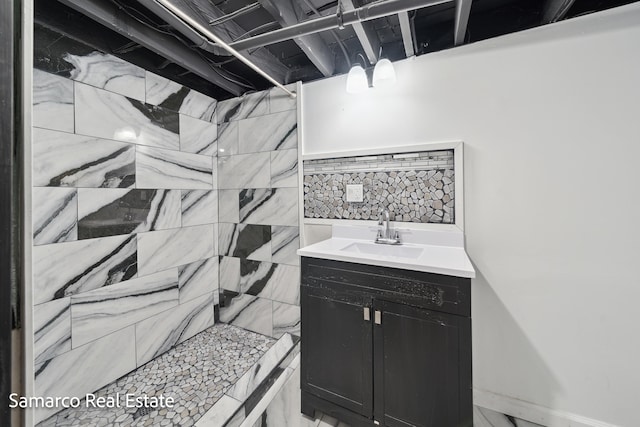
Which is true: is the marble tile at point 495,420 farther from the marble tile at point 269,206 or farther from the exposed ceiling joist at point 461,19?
the exposed ceiling joist at point 461,19

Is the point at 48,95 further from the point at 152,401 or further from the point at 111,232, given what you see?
the point at 152,401

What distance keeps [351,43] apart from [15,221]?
2.14m

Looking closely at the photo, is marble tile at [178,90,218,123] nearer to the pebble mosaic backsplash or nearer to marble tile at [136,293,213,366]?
the pebble mosaic backsplash

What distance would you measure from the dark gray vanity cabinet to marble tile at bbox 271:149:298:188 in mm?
925

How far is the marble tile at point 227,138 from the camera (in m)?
2.51

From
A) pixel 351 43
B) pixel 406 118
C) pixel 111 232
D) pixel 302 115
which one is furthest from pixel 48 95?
pixel 406 118

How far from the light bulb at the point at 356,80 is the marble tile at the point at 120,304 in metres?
2.06

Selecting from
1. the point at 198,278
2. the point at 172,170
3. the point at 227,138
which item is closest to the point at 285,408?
the point at 198,278

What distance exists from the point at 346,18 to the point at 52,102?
1.78 m

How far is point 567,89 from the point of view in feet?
4.74

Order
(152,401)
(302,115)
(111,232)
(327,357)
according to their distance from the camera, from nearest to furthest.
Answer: (327,357)
(152,401)
(111,232)
(302,115)

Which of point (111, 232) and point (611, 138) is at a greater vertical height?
point (611, 138)

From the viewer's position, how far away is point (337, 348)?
4.74ft

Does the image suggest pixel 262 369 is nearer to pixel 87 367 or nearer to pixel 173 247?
pixel 87 367
